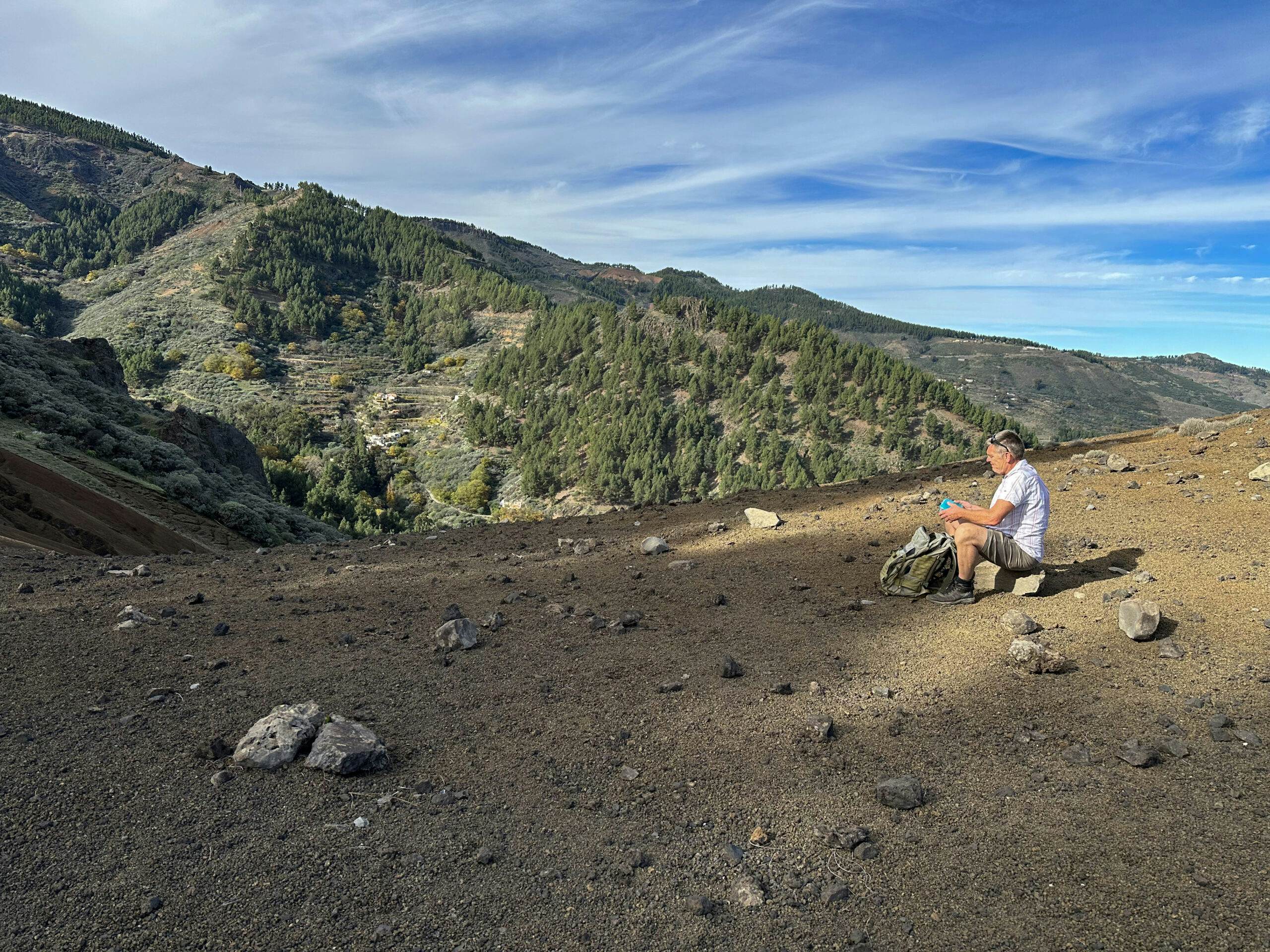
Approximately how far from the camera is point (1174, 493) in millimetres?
9711

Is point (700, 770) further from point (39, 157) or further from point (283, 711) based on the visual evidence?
point (39, 157)

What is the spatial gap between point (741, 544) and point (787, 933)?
25.4 feet

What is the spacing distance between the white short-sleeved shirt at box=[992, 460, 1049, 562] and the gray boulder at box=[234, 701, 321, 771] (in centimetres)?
693

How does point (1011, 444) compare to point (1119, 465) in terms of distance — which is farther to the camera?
point (1119, 465)

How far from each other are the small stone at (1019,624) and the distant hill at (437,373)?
2038cm

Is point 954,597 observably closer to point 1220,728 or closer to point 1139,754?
point 1220,728

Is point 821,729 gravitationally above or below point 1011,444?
below

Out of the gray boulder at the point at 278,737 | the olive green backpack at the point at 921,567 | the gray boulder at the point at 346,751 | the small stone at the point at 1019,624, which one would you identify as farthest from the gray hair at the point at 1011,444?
the gray boulder at the point at 278,737

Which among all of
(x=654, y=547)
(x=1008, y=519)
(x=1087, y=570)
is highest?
(x=1008, y=519)

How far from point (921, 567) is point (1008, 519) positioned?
1.09 meters

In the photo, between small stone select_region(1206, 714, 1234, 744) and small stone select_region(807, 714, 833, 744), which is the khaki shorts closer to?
small stone select_region(1206, 714, 1234, 744)

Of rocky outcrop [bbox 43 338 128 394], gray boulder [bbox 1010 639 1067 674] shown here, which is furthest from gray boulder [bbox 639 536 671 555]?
rocky outcrop [bbox 43 338 128 394]

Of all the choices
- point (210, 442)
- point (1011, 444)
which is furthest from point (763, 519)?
point (210, 442)

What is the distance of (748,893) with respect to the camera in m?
3.41
